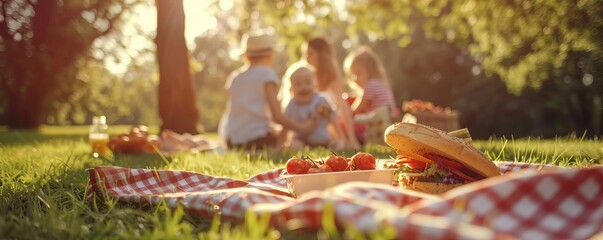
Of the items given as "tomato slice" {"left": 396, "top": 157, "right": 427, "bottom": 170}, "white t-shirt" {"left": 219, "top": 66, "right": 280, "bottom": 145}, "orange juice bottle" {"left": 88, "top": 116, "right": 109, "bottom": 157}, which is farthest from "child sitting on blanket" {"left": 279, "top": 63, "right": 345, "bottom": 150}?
"tomato slice" {"left": 396, "top": 157, "right": 427, "bottom": 170}

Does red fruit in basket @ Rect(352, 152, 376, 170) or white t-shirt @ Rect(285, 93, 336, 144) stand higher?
red fruit in basket @ Rect(352, 152, 376, 170)

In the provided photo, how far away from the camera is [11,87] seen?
69.2 feet

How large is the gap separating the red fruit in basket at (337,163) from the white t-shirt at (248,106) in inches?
165

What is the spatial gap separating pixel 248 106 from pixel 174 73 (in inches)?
193

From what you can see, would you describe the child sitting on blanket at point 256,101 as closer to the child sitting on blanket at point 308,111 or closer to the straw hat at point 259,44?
the straw hat at point 259,44

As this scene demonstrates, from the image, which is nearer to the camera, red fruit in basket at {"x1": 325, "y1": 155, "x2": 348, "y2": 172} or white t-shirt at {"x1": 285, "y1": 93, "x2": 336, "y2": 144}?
red fruit in basket at {"x1": 325, "y1": 155, "x2": 348, "y2": 172}

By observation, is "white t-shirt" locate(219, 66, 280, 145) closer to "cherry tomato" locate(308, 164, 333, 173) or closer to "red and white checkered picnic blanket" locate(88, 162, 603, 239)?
"cherry tomato" locate(308, 164, 333, 173)

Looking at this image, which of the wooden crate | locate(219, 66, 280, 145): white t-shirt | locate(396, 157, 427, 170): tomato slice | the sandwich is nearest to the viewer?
the sandwich

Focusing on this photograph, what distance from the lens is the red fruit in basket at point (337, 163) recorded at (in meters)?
2.72

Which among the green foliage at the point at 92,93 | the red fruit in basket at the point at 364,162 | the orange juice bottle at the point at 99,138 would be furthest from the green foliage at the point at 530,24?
the green foliage at the point at 92,93

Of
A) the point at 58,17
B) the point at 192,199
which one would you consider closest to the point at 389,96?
the point at 192,199

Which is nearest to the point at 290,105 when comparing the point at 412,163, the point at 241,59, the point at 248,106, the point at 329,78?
the point at 248,106

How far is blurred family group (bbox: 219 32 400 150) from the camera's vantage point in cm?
685

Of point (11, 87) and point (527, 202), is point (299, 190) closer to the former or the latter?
point (527, 202)
